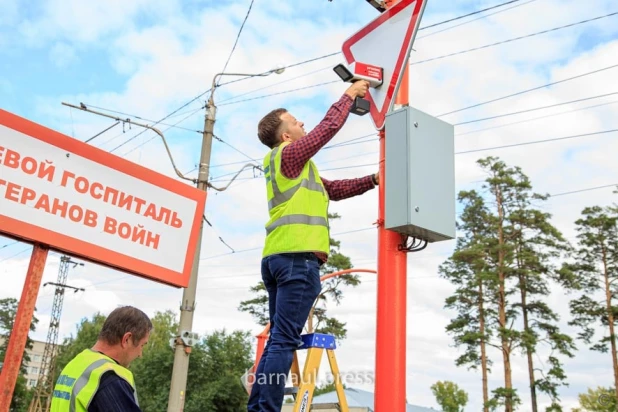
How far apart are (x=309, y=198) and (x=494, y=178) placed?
36834mm

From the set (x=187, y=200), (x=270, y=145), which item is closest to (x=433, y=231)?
(x=270, y=145)

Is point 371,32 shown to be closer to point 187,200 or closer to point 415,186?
point 415,186

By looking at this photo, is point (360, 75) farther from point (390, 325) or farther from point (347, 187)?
point (390, 325)

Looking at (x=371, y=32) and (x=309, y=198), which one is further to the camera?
(x=371, y=32)

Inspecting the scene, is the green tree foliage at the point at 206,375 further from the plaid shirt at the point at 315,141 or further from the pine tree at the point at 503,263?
the plaid shirt at the point at 315,141

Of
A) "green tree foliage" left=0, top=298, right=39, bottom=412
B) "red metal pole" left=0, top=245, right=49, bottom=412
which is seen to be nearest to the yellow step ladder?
"red metal pole" left=0, top=245, right=49, bottom=412

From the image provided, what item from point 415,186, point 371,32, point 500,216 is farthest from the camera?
point 500,216

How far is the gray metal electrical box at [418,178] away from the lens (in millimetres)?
3518

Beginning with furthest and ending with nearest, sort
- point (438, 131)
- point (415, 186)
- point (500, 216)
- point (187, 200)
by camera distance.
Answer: point (500, 216) → point (187, 200) → point (438, 131) → point (415, 186)

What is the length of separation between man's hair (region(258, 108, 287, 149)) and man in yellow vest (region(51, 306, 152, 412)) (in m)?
1.63

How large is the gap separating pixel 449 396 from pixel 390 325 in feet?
274

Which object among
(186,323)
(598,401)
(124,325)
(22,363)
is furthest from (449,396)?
(124,325)

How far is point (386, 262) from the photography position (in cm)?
371

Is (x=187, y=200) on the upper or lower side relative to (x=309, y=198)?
upper
